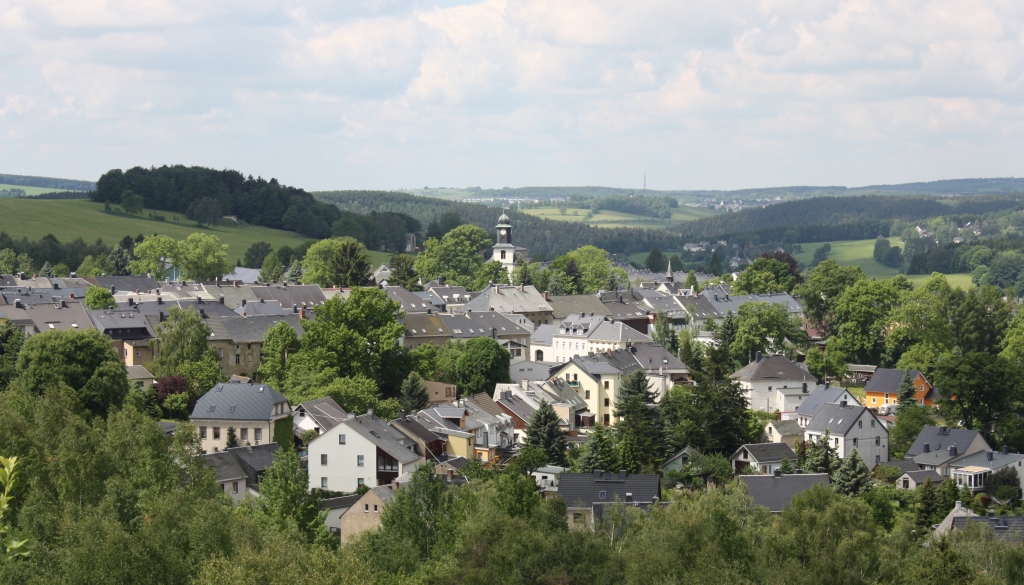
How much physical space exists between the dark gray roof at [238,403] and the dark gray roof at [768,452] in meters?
20.3

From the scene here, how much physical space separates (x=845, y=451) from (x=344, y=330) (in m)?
25.0

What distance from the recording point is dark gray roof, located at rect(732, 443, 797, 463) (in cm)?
6097

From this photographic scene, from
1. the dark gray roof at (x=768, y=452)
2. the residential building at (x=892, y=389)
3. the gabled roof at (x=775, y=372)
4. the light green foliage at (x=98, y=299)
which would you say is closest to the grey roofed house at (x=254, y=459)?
the dark gray roof at (x=768, y=452)

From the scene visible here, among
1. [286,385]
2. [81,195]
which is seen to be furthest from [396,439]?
[81,195]

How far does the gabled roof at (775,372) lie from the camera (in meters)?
74.9

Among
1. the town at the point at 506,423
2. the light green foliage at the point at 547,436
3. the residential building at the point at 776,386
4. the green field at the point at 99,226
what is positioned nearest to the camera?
the town at the point at 506,423

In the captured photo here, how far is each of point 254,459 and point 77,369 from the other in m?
9.46

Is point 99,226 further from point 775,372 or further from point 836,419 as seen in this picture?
point 836,419

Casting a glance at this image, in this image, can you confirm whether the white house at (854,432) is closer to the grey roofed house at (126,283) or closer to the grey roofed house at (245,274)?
the grey roofed house at (126,283)

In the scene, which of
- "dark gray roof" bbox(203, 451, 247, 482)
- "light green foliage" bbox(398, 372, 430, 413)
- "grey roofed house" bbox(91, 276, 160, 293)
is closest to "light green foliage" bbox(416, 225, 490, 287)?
"grey roofed house" bbox(91, 276, 160, 293)

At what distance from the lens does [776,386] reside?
245 feet

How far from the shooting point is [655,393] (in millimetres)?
68000

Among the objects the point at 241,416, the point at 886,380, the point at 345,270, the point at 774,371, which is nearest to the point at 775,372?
the point at 774,371

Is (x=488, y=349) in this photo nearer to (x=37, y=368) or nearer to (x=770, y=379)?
(x=770, y=379)
